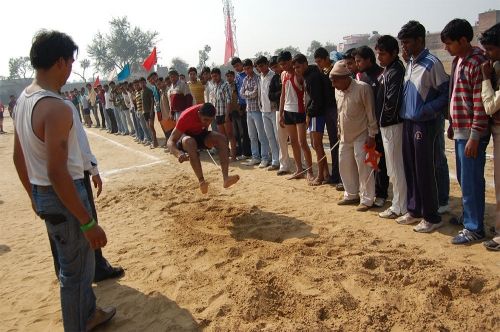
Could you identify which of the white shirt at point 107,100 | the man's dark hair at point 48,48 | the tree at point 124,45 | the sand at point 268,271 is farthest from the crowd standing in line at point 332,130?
the tree at point 124,45

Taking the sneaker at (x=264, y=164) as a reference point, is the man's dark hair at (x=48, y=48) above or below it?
above

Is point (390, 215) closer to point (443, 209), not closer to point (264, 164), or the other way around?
point (443, 209)

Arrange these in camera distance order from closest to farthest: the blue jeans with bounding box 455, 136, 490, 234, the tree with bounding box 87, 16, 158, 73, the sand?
the sand, the blue jeans with bounding box 455, 136, 490, 234, the tree with bounding box 87, 16, 158, 73

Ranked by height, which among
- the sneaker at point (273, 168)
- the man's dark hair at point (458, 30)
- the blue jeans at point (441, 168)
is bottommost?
the sneaker at point (273, 168)

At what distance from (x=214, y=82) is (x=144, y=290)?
5.67 meters

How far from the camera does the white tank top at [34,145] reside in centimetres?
228

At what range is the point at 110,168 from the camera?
9.41 metres

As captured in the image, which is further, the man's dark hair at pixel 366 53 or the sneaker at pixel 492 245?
the man's dark hair at pixel 366 53

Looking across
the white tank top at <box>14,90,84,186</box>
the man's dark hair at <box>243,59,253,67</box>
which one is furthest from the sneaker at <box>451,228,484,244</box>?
the man's dark hair at <box>243,59,253,67</box>

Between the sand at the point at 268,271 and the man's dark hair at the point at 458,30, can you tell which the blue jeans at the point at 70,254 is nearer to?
the sand at the point at 268,271

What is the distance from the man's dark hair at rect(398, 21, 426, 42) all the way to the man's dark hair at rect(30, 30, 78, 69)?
3.12 metres

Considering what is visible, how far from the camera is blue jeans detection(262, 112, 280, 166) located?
7395 mm

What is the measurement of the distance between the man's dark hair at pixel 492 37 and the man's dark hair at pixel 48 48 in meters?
3.16

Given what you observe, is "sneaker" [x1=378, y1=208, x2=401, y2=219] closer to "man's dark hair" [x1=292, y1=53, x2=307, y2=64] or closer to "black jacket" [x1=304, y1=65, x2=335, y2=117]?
"black jacket" [x1=304, y1=65, x2=335, y2=117]
